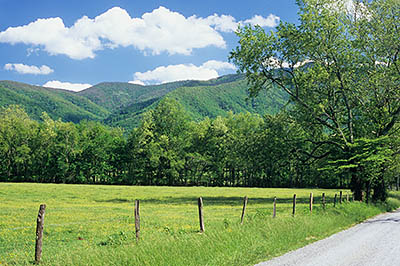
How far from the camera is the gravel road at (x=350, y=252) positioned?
11094 mm

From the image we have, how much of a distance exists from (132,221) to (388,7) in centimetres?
2872

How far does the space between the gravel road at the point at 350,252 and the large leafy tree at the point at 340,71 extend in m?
14.9

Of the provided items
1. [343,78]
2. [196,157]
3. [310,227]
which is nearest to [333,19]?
[343,78]

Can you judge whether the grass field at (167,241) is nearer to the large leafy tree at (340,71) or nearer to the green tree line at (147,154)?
Result: the large leafy tree at (340,71)

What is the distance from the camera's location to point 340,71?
33.0m

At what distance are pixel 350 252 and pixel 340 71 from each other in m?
23.8

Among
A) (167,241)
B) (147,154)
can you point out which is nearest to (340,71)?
(167,241)

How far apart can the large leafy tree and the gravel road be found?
1485 centimetres

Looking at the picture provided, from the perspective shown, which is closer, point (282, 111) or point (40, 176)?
point (282, 111)

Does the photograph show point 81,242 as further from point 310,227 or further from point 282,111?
point 282,111

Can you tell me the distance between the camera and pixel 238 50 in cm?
3609

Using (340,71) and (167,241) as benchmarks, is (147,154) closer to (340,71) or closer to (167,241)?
(340,71)

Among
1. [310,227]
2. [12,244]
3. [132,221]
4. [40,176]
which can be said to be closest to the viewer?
[12,244]

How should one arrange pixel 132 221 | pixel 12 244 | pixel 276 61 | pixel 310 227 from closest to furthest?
pixel 12 244 < pixel 310 227 < pixel 132 221 < pixel 276 61
